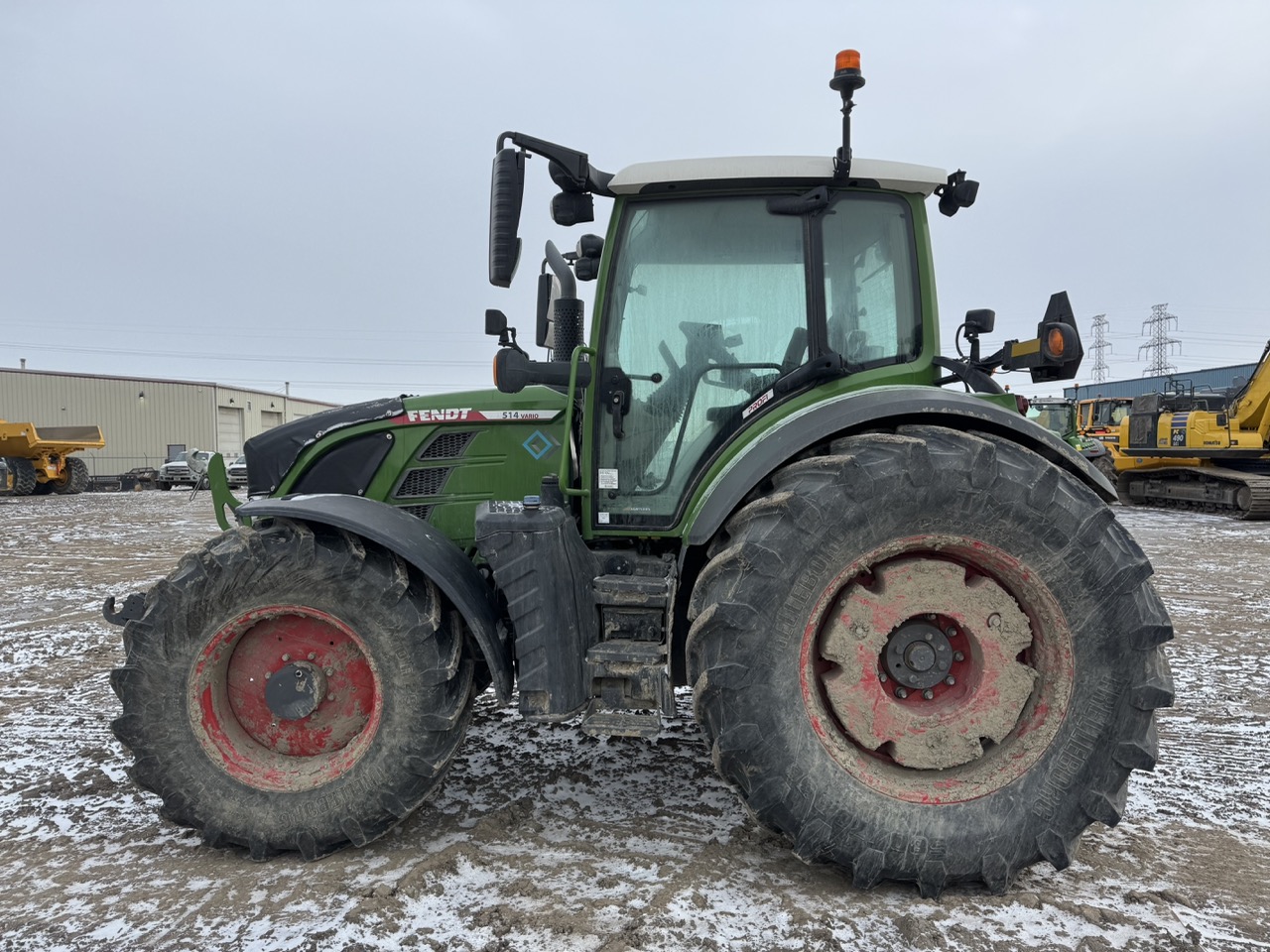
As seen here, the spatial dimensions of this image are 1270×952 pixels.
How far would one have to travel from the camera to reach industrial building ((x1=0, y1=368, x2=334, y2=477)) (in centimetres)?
3469

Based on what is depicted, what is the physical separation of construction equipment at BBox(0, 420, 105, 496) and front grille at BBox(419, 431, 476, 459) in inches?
861

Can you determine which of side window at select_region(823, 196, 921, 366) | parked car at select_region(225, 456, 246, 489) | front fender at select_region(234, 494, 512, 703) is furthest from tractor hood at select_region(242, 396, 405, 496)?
side window at select_region(823, 196, 921, 366)

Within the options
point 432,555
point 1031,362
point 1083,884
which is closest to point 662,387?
point 432,555

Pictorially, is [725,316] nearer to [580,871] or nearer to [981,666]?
[981,666]

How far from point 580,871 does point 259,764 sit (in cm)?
114

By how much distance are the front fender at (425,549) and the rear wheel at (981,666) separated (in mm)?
686

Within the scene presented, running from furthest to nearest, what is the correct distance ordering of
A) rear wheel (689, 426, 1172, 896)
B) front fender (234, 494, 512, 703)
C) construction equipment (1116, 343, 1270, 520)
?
construction equipment (1116, 343, 1270, 520)
front fender (234, 494, 512, 703)
rear wheel (689, 426, 1172, 896)

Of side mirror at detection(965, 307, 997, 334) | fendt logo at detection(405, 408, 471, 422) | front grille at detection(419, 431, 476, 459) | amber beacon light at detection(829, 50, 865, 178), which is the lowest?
front grille at detection(419, 431, 476, 459)

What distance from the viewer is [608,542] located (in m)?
3.07

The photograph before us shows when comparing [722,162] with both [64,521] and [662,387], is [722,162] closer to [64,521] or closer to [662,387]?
[662,387]

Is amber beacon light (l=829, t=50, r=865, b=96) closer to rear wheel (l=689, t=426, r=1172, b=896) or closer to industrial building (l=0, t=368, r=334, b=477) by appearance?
rear wheel (l=689, t=426, r=1172, b=896)

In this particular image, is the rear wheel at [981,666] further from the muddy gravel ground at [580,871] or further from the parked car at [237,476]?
the parked car at [237,476]

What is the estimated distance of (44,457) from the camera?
836 inches

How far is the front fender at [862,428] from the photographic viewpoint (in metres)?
2.51
